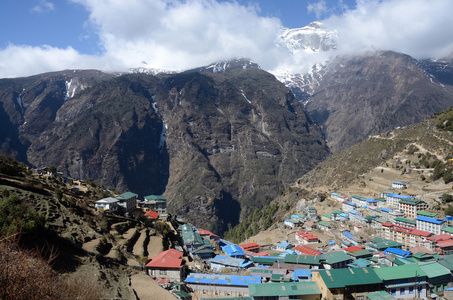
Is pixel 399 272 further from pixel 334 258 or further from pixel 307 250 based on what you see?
pixel 307 250

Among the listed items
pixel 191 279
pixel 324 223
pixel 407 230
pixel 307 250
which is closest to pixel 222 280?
pixel 191 279

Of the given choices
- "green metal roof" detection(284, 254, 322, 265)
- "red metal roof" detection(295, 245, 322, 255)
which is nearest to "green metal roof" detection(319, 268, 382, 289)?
"green metal roof" detection(284, 254, 322, 265)

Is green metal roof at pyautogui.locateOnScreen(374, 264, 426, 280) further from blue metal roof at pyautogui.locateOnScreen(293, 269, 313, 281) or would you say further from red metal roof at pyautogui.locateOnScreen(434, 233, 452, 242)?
red metal roof at pyautogui.locateOnScreen(434, 233, 452, 242)

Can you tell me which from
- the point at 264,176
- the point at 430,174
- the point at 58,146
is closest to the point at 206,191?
the point at 264,176

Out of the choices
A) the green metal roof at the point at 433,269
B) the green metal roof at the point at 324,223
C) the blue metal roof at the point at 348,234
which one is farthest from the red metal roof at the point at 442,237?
the green metal roof at the point at 324,223

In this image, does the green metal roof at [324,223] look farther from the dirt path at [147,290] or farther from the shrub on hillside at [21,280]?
the shrub on hillside at [21,280]
